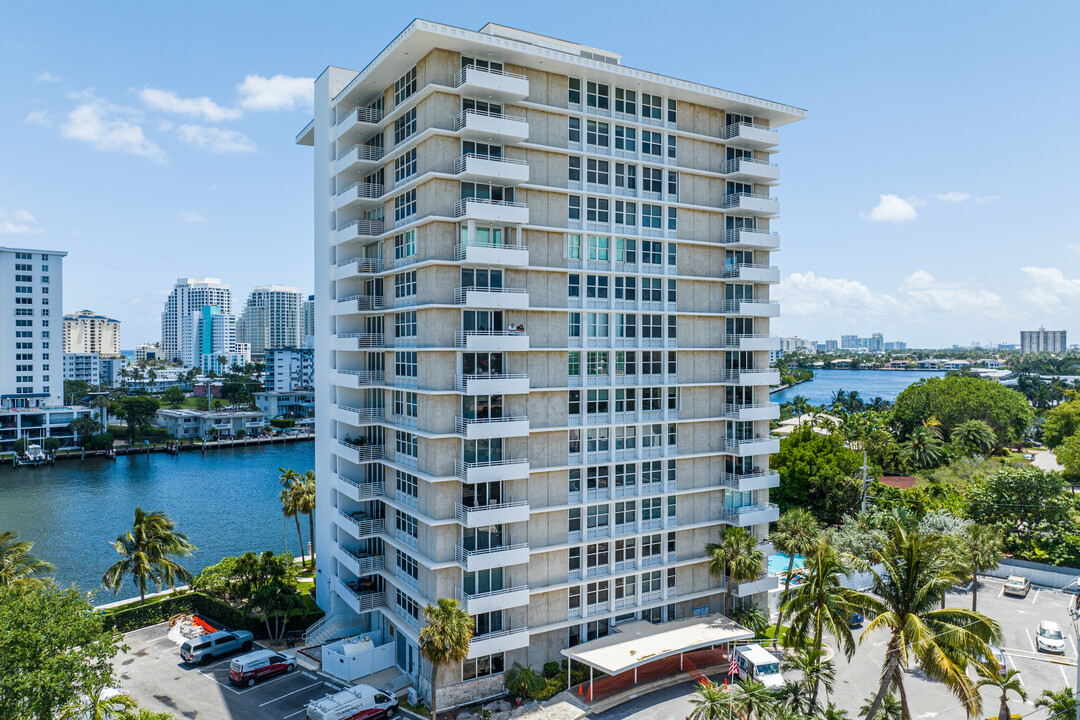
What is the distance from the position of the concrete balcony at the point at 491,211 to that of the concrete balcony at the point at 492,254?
52.6 inches

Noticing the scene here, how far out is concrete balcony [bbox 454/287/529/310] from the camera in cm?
3178

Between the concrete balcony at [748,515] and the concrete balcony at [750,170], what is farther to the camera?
the concrete balcony at [750,170]

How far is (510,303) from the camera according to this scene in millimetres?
32500

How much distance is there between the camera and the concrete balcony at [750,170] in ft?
131

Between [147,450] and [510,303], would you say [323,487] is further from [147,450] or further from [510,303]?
[147,450]

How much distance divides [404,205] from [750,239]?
20.3m

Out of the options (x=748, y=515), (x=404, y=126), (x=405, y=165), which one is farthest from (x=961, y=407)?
(x=404, y=126)

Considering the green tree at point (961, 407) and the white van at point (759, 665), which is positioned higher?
the green tree at point (961, 407)

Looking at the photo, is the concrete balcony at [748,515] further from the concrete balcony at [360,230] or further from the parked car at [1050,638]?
the concrete balcony at [360,230]

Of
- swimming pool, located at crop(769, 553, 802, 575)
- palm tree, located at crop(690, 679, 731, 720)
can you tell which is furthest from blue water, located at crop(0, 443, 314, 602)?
palm tree, located at crop(690, 679, 731, 720)

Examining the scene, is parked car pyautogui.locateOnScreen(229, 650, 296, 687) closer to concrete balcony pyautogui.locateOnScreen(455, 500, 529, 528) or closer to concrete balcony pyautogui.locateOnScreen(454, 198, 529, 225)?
concrete balcony pyautogui.locateOnScreen(455, 500, 529, 528)

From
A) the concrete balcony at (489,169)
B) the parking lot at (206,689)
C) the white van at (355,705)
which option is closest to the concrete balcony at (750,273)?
the concrete balcony at (489,169)

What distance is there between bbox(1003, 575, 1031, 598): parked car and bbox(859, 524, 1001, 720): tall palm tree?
98.8ft

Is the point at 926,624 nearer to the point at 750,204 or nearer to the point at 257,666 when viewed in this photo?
the point at 750,204
